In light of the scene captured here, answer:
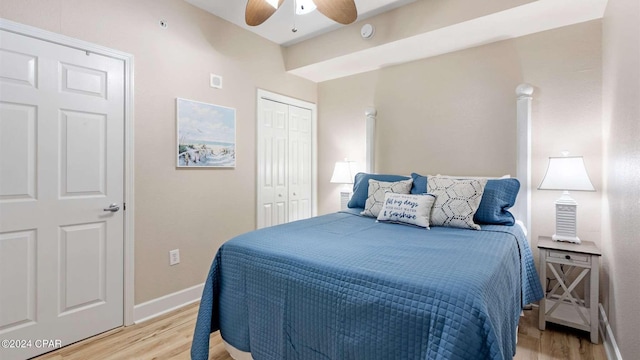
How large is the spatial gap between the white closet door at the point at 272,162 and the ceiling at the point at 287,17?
2.40ft

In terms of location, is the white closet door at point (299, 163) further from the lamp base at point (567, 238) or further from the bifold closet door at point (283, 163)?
the lamp base at point (567, 238)

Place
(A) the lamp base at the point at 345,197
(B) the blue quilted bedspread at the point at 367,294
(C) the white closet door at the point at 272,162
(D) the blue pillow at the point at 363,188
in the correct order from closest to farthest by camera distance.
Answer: (B) the blue quilted bedspread at the point at 367,294 < (D) the blue pillow at the point at 363,188 < (C) the white closet door at the point at 272,162 < (A) the lamp base at the point at 345,197

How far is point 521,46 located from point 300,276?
110 inches

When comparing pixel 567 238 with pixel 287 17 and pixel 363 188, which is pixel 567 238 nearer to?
pixel 363 188

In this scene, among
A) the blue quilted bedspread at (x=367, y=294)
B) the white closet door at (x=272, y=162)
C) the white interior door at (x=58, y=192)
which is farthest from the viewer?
the white closet door at (x=272, y=162)

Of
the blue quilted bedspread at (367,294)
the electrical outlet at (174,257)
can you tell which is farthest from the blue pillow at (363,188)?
the electrical outlet at (174,257)

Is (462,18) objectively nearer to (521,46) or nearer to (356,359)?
(521,46)

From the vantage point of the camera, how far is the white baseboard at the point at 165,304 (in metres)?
2.35

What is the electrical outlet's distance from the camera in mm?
2577

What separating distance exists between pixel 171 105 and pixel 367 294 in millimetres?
2258

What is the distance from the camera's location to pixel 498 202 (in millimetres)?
2277

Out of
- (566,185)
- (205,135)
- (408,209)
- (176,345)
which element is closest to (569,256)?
(566,185)

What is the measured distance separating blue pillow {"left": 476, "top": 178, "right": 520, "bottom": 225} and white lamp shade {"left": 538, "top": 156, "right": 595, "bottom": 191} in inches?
8.4

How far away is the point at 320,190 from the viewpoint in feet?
13.6
